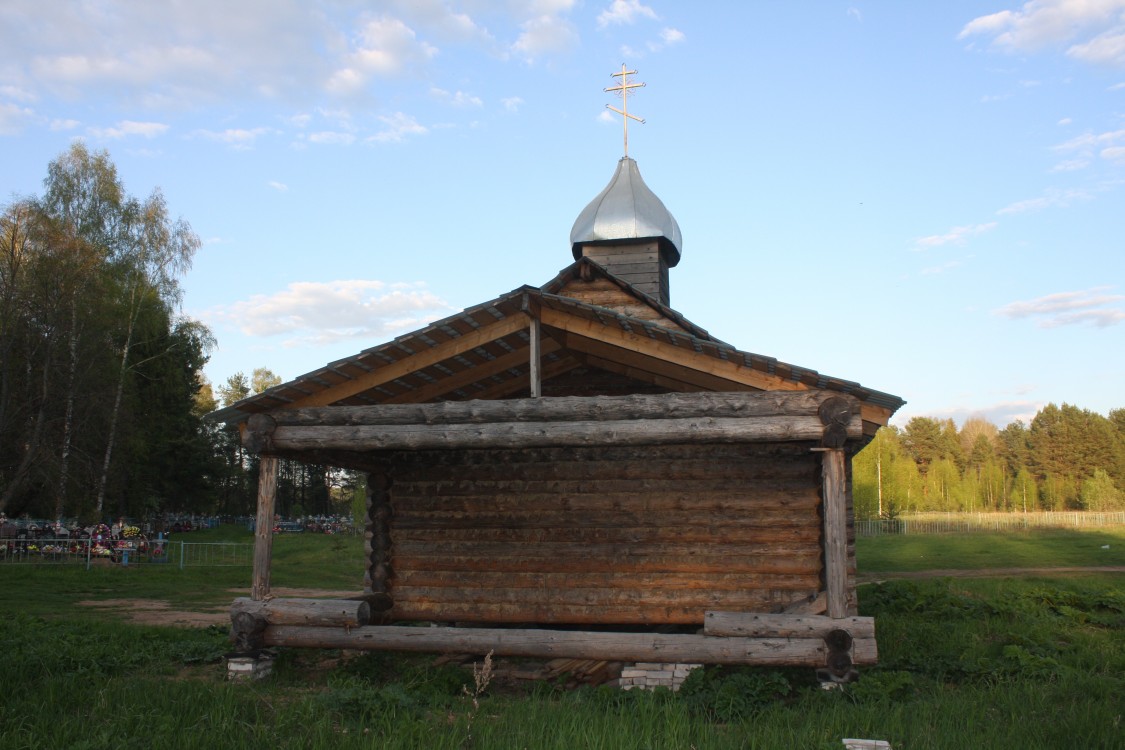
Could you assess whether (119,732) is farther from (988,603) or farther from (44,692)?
(988,603)

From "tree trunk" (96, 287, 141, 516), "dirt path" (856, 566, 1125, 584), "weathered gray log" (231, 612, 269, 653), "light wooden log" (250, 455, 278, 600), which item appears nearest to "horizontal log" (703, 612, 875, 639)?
"weathered gray log" (231, 612, 269, 653)

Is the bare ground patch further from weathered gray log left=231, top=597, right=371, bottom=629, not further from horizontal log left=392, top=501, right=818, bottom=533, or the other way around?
weathered gray log left=231, top=597, right=371, bottom=629

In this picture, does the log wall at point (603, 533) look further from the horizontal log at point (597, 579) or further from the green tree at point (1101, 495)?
the green tree at point (1101, 495)

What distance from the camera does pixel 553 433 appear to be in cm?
959

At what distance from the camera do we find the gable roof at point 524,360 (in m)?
9.56

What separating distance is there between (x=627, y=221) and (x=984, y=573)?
16323mm

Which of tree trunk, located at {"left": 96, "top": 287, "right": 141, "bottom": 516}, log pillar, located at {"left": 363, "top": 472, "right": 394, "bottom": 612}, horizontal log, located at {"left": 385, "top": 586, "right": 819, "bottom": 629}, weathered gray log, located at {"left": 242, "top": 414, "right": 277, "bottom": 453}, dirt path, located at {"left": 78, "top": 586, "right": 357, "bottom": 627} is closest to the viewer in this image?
weathered gray log, located at {"left": 242, "top": 414, "right": 277, "bottom": 453}

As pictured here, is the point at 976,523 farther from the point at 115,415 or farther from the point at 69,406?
the point at 69,406

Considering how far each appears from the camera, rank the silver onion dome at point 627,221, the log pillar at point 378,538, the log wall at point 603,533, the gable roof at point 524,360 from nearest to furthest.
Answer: the gable roof at point 524,360
the log wall at point 603,533
the log pillar at point 378,538
the silver onion dome at point 627,221

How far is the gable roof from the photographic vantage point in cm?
956

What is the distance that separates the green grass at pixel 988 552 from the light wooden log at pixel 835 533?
21560 mm

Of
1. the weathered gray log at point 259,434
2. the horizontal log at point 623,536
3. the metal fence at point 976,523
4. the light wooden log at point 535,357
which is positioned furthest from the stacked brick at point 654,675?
the metal fence at point 976,523

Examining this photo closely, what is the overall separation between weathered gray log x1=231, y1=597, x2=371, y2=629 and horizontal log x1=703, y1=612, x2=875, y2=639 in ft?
13.1

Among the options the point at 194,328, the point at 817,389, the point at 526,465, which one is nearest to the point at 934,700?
the point at 817,389
